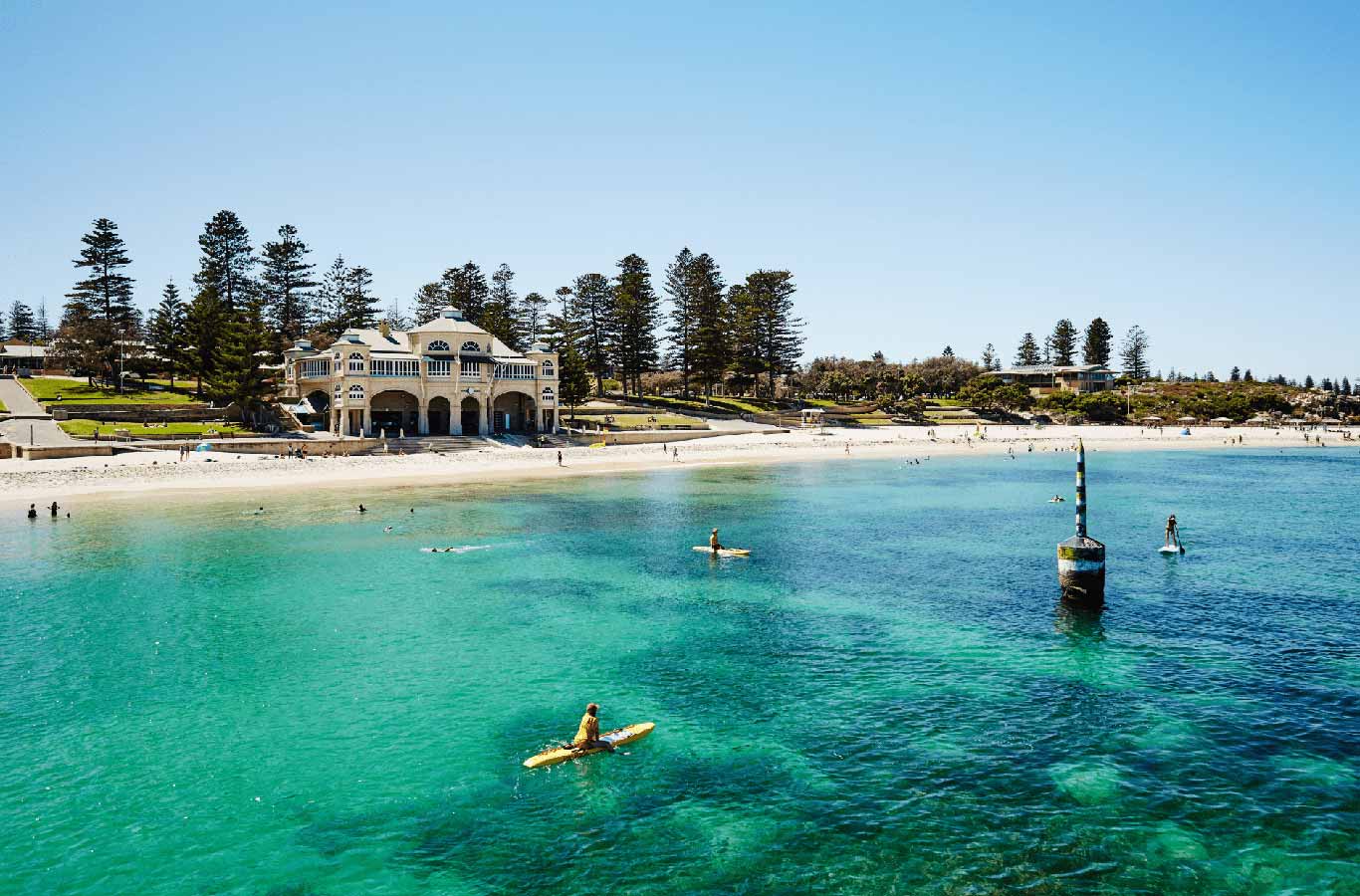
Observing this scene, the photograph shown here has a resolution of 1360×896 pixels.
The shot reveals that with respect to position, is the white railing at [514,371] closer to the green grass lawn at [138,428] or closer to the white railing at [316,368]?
the white railing at [316,368]

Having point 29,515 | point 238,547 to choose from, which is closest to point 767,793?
point 238,547

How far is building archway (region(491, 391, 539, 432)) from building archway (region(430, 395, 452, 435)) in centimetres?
483

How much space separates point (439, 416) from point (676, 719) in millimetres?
70884

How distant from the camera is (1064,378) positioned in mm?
149000

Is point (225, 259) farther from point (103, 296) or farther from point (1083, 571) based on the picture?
point (1083, 571)

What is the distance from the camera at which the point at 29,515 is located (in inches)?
1730

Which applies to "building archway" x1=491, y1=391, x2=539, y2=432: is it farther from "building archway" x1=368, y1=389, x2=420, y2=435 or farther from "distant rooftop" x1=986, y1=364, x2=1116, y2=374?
"distant rooftop" x1=986, y1=364, x2=1116, y2=374

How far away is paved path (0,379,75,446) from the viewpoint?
61469 millimetres

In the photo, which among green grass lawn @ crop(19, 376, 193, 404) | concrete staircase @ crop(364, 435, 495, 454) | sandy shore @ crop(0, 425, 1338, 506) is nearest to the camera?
sandy shore @ crop(0, 425, 1338, 506)

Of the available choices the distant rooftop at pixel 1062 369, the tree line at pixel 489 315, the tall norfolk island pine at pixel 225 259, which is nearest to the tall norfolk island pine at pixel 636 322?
the tree line at pixel 489 315

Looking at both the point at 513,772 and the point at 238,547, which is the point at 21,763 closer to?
the point at 513,772

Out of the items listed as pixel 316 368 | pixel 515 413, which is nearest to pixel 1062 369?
pixel 515 413

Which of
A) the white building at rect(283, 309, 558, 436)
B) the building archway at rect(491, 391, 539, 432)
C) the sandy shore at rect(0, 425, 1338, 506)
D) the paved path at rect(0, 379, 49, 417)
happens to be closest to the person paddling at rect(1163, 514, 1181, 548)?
the sandy shore at rect(0, 425, 1338, 506)

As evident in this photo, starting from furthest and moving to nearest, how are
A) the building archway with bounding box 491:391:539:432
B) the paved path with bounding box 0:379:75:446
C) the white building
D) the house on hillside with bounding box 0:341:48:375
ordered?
the house on hillside with bounding box 0:341:48:375
the building archway with bounding box 491:391:539:432
the white building
the paved path with bounding box 0:379:75:446
